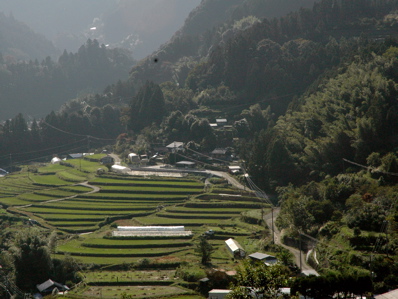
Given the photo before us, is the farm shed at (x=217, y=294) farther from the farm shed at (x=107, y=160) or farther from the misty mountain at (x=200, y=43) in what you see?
the misty mountain at (x=200, y=43)

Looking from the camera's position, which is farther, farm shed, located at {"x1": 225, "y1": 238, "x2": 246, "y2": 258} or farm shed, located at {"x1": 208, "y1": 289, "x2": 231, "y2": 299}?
farm shed, located at {"x1": 225, "y1": 238, "x2": 246, "y2": 258}

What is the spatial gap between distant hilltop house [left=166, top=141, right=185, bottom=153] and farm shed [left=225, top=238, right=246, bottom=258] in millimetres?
33946

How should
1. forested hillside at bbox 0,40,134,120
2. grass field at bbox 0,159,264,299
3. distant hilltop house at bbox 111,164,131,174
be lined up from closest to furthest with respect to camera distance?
grass field at bbox 0,159,264,299, distant hilltop house at bbox 111,164,131,174, forested hillside at bbox 0,40,134,120

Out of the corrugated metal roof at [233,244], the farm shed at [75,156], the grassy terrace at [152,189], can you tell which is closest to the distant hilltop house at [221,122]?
the farm shed at [75,156]

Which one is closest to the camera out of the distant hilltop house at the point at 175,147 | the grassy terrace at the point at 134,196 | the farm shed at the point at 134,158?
the grassy terrace at the point at 134,196

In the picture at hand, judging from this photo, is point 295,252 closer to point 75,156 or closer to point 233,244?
point 233,244

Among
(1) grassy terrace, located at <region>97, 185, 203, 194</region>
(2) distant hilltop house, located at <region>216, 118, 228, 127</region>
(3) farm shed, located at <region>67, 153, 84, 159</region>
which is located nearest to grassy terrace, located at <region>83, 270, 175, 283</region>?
(1) grassy terrace, located at <region>97, 185, 203, 194</region>

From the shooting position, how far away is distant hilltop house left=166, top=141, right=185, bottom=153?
85000 mm

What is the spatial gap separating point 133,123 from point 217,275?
6336cm

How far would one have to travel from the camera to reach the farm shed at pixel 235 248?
48.3 m

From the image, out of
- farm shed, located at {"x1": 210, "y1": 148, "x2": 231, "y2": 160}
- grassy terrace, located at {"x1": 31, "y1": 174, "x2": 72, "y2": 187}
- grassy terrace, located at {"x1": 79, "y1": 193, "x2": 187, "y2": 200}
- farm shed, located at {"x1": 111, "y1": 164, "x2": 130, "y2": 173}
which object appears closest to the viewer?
grassy terrace, located at {"x1": 79, "y1": 193, "x2": 187, "y2": 200}

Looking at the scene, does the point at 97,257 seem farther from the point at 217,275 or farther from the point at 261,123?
the point at 261,123

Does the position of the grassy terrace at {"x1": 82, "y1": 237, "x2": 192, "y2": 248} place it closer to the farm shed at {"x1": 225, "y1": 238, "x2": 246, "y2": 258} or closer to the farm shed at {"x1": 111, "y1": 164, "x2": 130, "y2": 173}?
the farm shed at {"x1": 225, "y1": 238, "x2": 246, "y2": 258}

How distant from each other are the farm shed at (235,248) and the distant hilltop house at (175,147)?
33946 millimetres
